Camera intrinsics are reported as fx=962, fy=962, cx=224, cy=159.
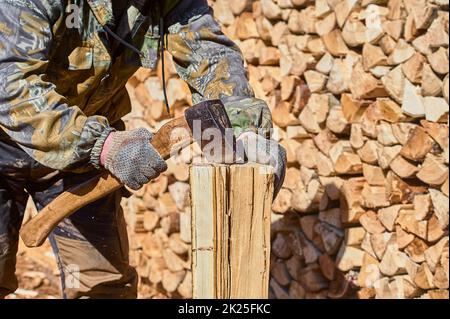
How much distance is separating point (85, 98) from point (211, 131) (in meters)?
0.78

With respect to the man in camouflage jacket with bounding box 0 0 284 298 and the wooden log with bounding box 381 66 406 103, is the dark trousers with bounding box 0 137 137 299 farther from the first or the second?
the wooden log with bounding box 381 66 406 103

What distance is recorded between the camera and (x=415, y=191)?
13.1 ft

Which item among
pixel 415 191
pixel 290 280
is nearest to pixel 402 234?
pixel 415 191

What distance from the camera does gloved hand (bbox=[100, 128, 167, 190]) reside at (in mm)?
2889

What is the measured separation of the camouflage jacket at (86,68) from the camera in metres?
3.01

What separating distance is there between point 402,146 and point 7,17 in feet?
5.74

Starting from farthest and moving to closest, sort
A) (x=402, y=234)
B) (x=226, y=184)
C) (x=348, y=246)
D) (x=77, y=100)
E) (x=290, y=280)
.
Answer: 1. (x=290, y=280)
2. (x=348, y=246)
3. (x=402, y=234)
4. (x=77, y=100)
5. (x=226, y=184)

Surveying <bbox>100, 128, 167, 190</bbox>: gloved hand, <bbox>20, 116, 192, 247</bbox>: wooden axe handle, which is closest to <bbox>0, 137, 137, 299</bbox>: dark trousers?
<bbox>20, 116, 192, 247</bbox>: wooden axe handle

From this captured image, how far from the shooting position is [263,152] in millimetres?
2977

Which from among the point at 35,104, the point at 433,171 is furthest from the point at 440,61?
the point at 35,104

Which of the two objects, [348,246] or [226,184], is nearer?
[226,184]

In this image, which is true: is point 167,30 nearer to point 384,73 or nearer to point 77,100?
point 77,100

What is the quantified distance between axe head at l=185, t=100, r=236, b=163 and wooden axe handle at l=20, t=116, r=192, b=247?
0.03 m

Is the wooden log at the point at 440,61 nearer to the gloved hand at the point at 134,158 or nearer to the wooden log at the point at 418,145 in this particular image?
the wooden log at the point at 418,145
